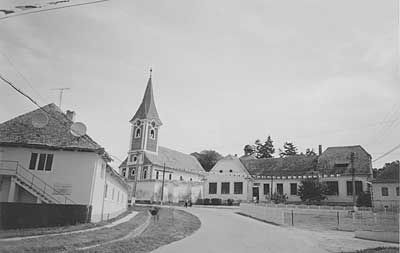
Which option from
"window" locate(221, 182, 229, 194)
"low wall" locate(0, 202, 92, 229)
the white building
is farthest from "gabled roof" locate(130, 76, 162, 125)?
"low wall" locate(0, 202, 92, 229)

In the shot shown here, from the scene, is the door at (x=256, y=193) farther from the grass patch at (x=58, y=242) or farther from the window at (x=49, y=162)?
the grass patch at (x=58, y=242)

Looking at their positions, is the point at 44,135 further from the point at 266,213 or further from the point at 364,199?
the point at 364,199

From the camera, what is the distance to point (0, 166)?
67.6 feet

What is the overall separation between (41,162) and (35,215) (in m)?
3.90

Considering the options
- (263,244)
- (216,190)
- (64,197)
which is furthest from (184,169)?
(263,244)

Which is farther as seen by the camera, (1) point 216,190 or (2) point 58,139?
(1) point 216,190

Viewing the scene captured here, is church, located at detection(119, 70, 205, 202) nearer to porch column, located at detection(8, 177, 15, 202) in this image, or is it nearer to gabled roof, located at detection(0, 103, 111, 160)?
gabled roof, located at detection(0, 103, 111, 160)

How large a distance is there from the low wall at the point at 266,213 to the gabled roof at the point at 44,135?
507 inches

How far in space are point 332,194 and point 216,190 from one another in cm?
1630

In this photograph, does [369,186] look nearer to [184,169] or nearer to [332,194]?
[332,194]

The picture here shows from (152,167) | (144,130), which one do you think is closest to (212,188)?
(152,167)

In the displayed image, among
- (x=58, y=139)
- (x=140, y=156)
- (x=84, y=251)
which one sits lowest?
(x=84, y=251)

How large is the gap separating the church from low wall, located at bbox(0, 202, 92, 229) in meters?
32.0

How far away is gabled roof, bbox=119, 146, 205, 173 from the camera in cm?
6069
